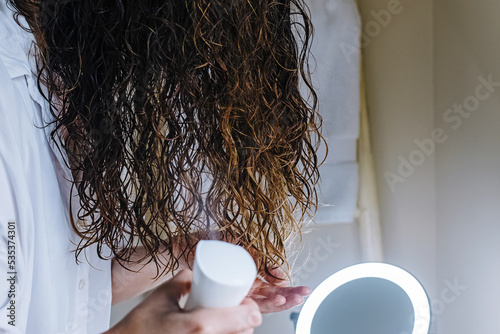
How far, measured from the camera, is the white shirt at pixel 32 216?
0.53 m

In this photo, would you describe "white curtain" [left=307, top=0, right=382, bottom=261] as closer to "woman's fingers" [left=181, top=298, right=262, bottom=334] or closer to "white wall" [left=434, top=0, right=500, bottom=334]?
"white wall" [left=434, top=0, right=500, bottom=334]

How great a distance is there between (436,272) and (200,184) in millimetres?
550

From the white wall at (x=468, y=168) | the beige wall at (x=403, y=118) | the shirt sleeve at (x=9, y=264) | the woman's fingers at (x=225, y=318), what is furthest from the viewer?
the beige wall at (x=403, y=118)

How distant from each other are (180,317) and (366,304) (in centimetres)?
25

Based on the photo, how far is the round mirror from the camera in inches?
22.3

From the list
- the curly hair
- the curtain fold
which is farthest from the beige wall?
the curly hair

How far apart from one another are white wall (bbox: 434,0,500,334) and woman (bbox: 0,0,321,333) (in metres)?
0.33

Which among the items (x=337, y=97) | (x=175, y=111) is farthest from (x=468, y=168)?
(x=175, y=111)

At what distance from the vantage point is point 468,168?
82 centimetres

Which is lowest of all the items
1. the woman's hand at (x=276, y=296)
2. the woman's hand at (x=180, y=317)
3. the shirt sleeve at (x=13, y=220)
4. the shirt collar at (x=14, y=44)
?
the woman's hand at (x=276, y=296)

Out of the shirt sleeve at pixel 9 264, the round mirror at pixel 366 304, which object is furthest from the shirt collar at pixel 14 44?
the round mirror at pixel 366 304

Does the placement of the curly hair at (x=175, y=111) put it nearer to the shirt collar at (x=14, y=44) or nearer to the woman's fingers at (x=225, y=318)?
the shirt collar at (x=14, y=44)

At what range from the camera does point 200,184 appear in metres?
0.66

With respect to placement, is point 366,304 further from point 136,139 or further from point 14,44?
point 14,44
